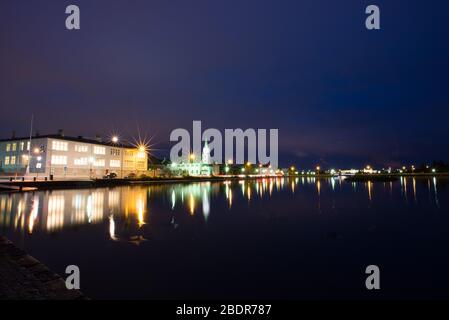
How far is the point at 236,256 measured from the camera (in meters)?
10.4

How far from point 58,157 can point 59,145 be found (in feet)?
8.49

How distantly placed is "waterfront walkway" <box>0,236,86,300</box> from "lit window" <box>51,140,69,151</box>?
177ft

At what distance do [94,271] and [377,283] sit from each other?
28.6 feet

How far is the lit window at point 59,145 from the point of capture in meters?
54.7

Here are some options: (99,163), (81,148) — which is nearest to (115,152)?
(99,163)

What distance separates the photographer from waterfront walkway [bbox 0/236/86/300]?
606cm

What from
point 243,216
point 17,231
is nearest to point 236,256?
point 243,216

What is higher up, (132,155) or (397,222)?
(132,155)

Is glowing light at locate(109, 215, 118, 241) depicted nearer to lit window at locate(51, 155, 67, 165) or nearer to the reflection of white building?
lit window at locate(51, 155, 67, 165)

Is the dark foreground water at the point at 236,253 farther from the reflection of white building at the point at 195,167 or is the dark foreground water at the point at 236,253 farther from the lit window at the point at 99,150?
the reflection of white building at the point at 195,167

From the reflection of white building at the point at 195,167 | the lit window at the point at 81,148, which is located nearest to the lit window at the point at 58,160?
the lit window at the point at 81,148

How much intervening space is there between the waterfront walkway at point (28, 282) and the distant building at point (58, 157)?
4505cm
